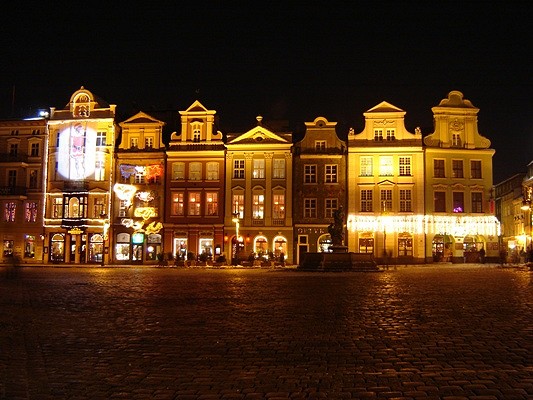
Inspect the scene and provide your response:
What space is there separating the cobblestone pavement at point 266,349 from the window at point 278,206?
42.1 meters

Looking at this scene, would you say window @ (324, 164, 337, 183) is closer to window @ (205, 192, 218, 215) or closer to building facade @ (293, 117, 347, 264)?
building facade @ (293, 117, 347, 264)

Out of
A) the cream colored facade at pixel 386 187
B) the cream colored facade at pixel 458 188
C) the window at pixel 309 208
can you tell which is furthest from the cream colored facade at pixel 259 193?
the cream colored facade at pixel 458 188

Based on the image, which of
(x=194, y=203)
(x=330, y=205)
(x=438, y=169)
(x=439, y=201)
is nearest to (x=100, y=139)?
(x=194, y=203)

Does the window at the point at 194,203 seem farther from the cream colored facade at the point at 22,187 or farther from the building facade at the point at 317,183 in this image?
the cream colored facade at the point at 22,187

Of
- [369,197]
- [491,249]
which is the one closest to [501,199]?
[491,249]

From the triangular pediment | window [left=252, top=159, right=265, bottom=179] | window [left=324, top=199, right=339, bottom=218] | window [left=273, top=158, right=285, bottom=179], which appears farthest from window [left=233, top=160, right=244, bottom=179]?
window [left=324, top=199, right=339, bottom=218]

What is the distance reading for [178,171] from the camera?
198 ft

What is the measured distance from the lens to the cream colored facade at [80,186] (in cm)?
6050

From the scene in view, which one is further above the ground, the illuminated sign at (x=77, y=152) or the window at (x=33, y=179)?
the illuminated sign at (x=77, y=152)

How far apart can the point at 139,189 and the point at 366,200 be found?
22.7 m

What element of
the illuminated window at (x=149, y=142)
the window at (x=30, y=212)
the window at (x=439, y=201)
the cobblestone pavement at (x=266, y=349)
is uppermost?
the illuminated window at (x=149, y=142)

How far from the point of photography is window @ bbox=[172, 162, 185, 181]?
60.3 meters

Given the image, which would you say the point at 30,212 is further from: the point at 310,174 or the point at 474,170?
the point at 474,170

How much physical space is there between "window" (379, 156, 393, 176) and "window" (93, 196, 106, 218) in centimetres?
2774
